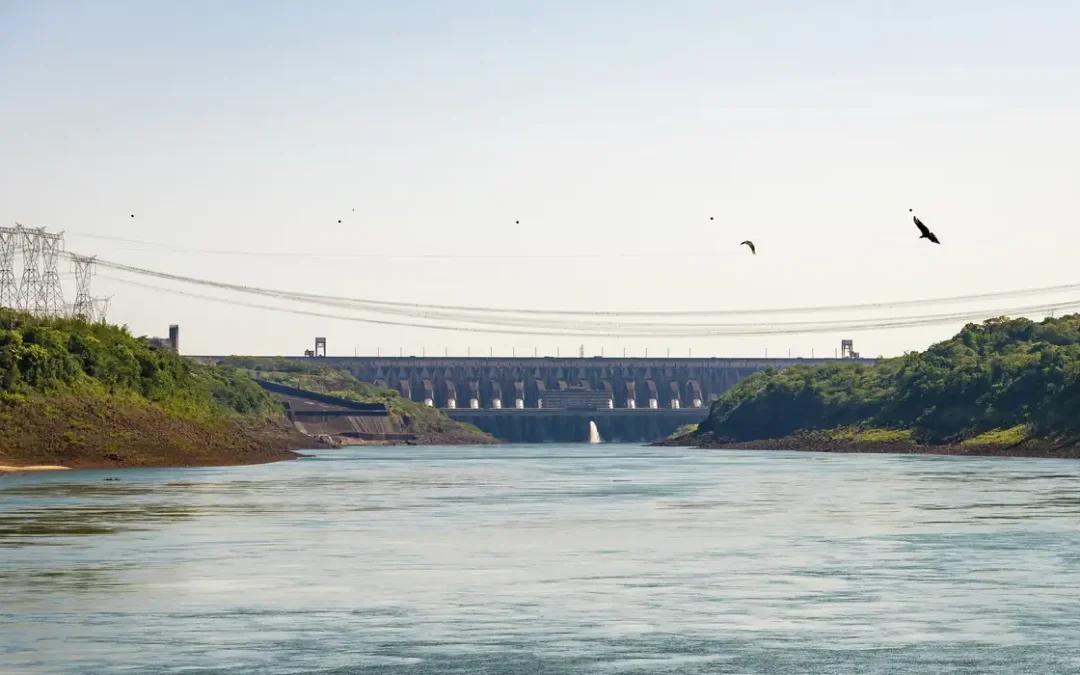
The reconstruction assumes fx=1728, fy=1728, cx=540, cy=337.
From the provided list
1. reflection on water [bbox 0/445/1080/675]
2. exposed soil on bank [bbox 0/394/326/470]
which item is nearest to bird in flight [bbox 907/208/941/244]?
reflection on water [bbox 0/445/1080/675]

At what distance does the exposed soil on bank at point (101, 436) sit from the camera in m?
150

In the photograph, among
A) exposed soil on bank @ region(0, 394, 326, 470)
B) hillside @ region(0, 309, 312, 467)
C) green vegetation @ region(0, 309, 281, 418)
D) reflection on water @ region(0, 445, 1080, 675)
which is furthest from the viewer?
green vegetation @ region(0, 309, 281, 418)

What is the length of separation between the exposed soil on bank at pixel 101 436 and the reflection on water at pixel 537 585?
5468 cm

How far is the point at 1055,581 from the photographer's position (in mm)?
51656

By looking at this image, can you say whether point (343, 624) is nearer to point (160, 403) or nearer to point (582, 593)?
point (582, 593)

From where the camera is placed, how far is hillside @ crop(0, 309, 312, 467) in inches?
6029

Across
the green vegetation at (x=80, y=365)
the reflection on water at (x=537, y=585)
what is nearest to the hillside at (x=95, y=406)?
the green vegetation at (x=80, y=365)

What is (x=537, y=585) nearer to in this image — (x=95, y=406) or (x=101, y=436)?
(x=101, y=436)

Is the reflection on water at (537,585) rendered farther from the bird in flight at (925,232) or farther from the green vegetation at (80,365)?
the green vegetation at (80,365)

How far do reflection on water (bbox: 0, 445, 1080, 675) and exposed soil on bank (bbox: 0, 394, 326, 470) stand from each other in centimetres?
5468

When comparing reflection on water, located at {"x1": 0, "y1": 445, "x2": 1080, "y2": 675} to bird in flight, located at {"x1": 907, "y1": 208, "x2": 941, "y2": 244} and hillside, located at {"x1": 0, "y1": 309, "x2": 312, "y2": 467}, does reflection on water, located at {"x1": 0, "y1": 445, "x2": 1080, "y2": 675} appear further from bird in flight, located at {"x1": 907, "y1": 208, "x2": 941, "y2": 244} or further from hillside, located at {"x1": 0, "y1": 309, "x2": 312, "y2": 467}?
hillside, located at {"x1": 0, "y1": 309, "x2": 312, "y2": 467}

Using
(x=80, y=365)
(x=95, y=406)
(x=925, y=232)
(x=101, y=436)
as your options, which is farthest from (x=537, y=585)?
(x=80, y=365)

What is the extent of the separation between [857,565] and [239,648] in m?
25.6

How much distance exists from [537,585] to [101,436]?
378 feet
